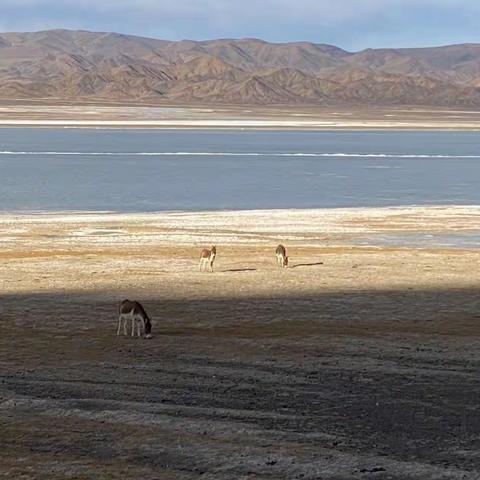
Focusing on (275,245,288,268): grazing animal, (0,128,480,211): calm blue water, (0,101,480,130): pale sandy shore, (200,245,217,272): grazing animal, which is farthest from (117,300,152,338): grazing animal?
(0,101,480,130): pale sandy shore

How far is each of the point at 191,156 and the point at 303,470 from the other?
73.6 meters

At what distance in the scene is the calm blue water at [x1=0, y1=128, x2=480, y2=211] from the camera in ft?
172

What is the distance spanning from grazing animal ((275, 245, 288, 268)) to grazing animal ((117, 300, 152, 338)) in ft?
31.4

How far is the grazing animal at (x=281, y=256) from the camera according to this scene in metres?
29.8

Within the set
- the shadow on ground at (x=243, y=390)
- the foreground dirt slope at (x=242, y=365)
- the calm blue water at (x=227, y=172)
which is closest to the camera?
the shadow on ground at (x=243, y=390)

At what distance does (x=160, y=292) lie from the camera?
84.6 feet

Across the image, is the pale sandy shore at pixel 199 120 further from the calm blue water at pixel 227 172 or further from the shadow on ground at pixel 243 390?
the shadow on ground at pixel 243 390

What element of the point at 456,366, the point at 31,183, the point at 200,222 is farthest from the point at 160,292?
the point at 31,183

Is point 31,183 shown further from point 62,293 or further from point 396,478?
point 396,478

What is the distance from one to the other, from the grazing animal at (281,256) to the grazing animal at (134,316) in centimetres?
956

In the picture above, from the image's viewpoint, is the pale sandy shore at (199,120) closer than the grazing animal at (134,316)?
No

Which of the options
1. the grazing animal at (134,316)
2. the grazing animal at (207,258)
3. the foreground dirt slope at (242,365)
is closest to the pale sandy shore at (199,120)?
Answer: the grazing animal at (207,258)

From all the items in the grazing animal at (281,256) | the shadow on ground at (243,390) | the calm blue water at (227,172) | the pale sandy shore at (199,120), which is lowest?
the pale sandy shore at (199,120)

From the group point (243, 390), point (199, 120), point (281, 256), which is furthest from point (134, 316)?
point (199, 120)
